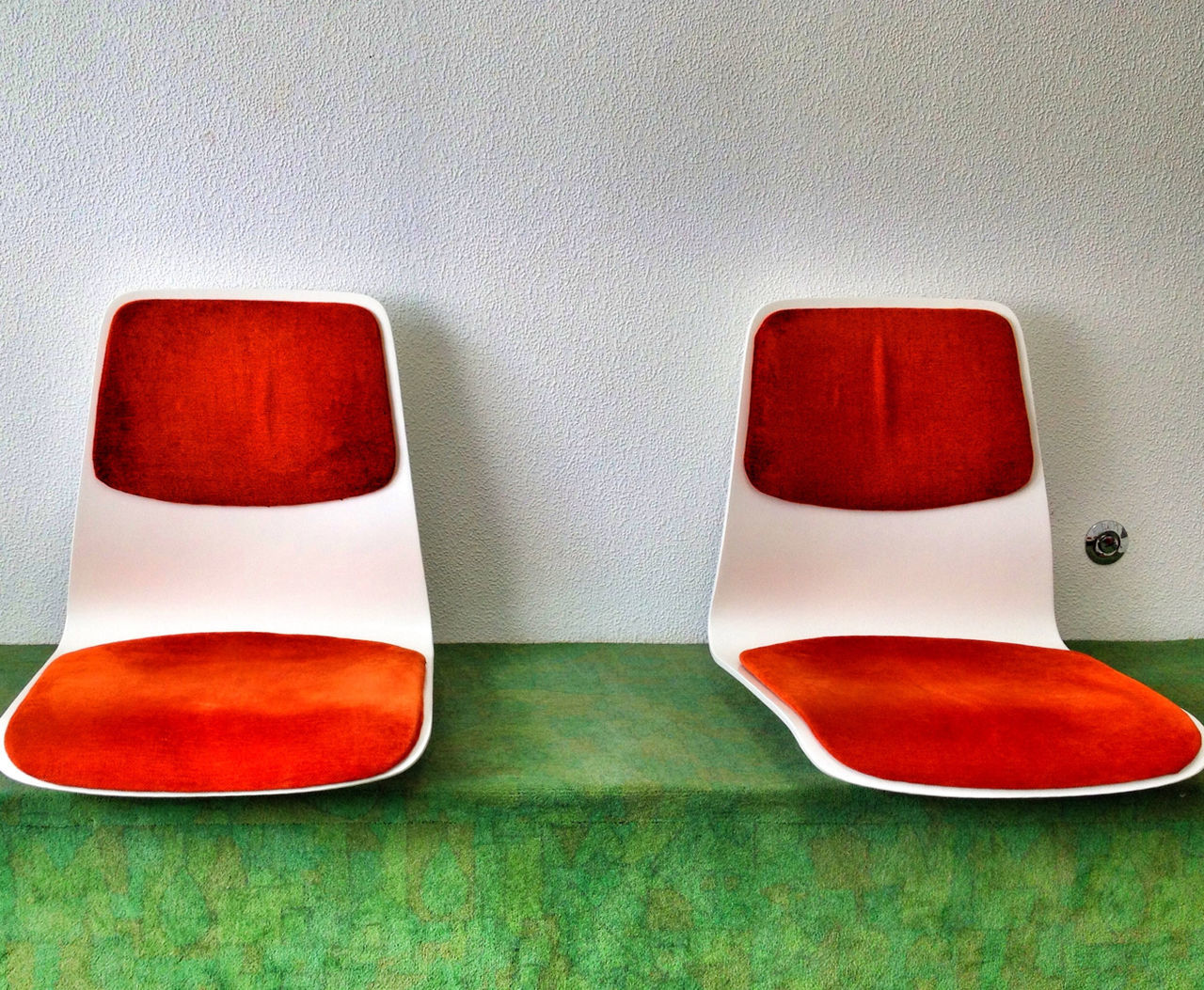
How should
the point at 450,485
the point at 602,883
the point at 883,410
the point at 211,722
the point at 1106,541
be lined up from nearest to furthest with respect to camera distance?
1. the point at 211,722
2. the point at 602,883
3. the point at 883,410
4. the point at 450,485
5. the point at 1106,541

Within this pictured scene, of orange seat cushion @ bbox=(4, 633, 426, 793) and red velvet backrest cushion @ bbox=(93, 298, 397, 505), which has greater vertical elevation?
red velvet backrest cushion @ bbox=(93, 298, 397, 505)

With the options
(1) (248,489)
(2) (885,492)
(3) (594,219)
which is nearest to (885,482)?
(2) (885,492)

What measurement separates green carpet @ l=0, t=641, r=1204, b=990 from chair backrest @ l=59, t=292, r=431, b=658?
39 centimetres

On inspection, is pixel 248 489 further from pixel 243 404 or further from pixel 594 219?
pixel 594 219

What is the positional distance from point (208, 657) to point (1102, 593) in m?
1.69

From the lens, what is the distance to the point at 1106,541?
2074 millimetres

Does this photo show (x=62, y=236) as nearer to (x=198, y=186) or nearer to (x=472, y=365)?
(x=198, y=186)

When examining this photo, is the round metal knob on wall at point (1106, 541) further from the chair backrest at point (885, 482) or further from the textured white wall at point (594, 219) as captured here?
the chair backrest at point (885, 482)

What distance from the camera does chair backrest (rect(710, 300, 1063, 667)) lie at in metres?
1.78

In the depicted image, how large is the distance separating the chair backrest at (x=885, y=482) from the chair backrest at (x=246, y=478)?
59cm

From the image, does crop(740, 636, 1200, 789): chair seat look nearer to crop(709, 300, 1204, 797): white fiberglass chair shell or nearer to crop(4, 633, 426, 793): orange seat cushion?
crop(709, 300, 1204, 797): white fiberglass chair shell

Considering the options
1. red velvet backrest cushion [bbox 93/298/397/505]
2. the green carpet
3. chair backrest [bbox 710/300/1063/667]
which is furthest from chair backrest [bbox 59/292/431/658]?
chair backrest [bbox 710/300/1063/667]

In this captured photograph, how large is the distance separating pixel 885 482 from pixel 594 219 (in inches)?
27.6

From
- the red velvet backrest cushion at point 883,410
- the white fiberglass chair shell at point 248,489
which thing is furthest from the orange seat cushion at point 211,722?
the red velvet backrest cushion at point 883,410
